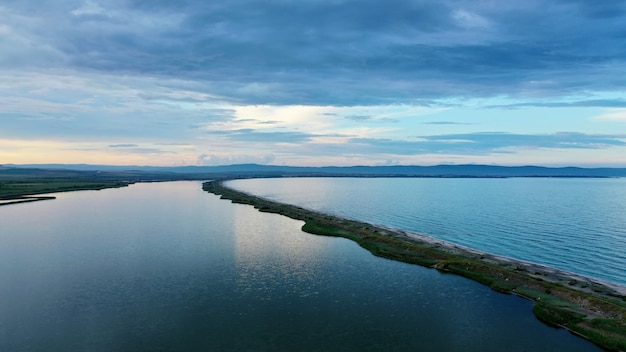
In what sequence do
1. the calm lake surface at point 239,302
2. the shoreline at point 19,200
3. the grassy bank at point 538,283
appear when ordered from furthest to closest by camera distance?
the shoreline at point 19,200, the grassy bank at point 538,283, the calm lake surface at point 239,302

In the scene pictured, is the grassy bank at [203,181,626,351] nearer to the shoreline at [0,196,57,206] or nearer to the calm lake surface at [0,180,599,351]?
the calm lake surface at [0,180,599,351]

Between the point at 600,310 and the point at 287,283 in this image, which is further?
the point at 287,283

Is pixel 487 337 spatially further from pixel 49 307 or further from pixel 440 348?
pixel 49 307

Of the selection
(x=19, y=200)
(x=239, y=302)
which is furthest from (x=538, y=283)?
(x=19, y=200)

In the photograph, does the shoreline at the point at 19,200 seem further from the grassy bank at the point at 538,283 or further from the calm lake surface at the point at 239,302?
the grassy bank at the point at 538,283

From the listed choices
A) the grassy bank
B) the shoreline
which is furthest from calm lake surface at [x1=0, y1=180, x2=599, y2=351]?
the shoreline

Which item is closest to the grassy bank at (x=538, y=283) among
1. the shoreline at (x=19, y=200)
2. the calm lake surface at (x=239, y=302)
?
the calm lake surface at (x=239, y=302)

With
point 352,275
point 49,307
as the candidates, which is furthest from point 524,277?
point 49,307

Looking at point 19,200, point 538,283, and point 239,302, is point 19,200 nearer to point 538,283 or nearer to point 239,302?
point 239,302
